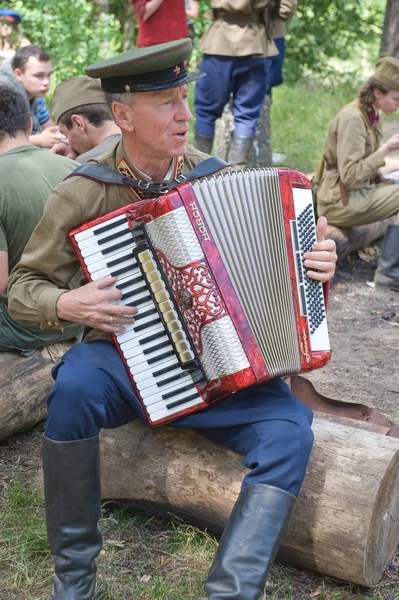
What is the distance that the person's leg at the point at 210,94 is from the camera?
6.68 m

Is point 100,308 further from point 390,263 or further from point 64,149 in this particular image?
point 390,263

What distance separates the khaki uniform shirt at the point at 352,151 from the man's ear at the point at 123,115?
3.40 meters

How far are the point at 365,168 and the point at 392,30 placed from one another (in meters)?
6.49

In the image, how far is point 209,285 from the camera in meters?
2.68

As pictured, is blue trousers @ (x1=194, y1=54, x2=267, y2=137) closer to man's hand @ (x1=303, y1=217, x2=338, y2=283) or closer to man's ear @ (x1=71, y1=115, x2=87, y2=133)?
man's ear @ (x1=71, y1=115, x2=87, y2=133)

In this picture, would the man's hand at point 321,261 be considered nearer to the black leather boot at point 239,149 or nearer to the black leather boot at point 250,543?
the black leather boot at point 250,543

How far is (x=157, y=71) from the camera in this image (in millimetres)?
2893

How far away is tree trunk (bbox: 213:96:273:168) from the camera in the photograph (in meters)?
7.76

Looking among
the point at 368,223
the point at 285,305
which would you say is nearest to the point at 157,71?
the point at 285,305

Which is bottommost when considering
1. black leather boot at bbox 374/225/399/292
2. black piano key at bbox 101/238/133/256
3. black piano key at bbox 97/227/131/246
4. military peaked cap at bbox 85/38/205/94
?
black leather boot at bbox 374/225/399/292

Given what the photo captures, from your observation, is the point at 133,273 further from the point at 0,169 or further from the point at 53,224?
the point at 0,169

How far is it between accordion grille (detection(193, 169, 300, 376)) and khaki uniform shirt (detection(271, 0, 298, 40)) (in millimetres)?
4309

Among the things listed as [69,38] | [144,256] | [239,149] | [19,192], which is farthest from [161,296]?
[69,38]

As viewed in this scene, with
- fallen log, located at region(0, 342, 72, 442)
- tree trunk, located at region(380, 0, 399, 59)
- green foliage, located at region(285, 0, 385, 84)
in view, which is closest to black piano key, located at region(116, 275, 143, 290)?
fallen log, located at region(0, 342, 72, 442)
